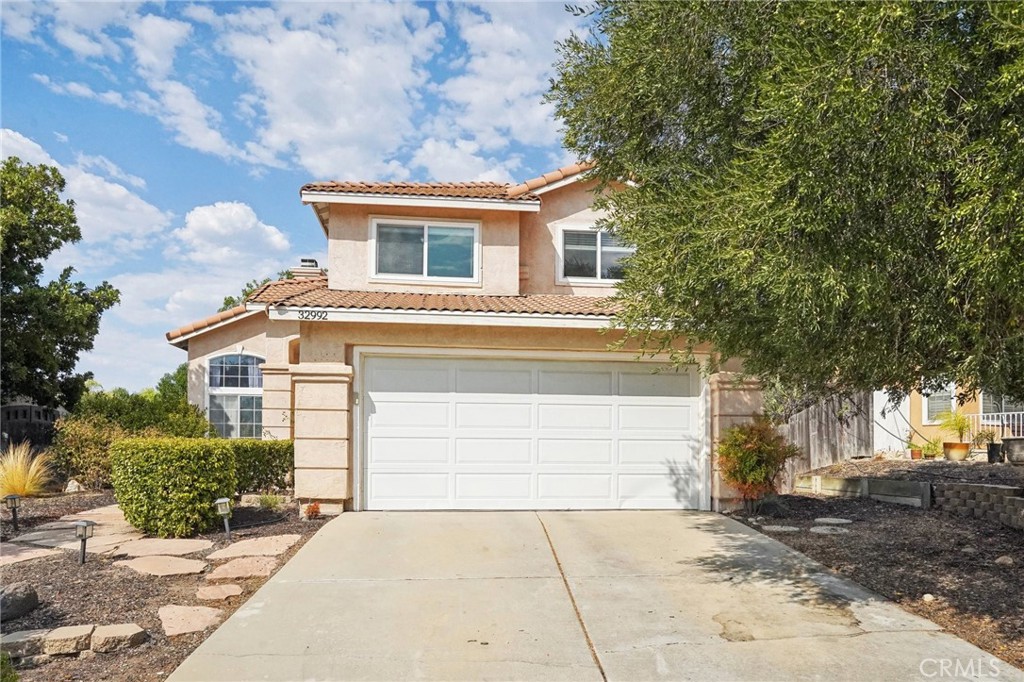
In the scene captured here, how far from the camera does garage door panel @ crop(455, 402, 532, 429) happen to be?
10.9 meters

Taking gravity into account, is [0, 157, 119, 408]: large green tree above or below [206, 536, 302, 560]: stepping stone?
above

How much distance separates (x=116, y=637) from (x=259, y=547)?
3148mm

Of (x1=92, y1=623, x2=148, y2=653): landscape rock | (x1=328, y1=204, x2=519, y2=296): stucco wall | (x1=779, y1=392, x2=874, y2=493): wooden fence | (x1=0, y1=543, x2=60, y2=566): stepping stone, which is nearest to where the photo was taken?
(x1=92, y1=623, x2=148, y2=653): landscape rock

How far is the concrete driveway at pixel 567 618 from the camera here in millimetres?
4875

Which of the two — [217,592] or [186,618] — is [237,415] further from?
[186,618]

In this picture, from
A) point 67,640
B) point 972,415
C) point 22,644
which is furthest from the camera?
point 972,415

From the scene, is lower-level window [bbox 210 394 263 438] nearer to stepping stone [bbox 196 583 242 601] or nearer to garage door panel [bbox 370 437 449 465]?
garage door panel [bbox 370 437 449 465]

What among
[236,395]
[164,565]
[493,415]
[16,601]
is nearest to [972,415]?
[493,415]

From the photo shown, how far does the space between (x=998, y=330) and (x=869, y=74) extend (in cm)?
204

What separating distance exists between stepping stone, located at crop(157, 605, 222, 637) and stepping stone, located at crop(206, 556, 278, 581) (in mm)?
960

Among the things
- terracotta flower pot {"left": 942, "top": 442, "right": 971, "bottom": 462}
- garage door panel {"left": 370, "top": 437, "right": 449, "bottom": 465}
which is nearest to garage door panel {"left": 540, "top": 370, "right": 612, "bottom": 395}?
garage door panel {"left": 370, "top": 437, "right": 449, "bottom": 465}

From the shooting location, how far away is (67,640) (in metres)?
5.10

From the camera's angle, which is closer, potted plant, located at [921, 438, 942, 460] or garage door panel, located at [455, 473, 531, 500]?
garage door panel, located at [455, 473, 531, 500]

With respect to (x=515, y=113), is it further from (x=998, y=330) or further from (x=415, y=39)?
(x=998, y=330)
